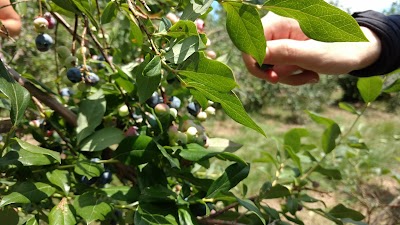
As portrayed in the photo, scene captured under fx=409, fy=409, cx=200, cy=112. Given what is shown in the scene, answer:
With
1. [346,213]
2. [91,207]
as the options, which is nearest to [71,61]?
[91,207]

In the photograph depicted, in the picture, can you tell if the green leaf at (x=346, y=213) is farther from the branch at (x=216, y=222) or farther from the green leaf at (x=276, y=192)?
the branch at (x=216, y=222)

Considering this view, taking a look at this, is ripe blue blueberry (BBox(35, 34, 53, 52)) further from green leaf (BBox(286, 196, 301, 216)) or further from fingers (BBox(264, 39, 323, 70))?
green leaf (BBox(286, 196, 301, 216))

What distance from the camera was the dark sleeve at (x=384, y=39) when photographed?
887mm

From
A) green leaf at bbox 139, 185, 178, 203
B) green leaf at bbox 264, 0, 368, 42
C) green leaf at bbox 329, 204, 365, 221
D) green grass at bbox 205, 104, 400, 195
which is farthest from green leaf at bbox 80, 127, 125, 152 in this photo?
green grass at bbox 205, 104, 400, 195

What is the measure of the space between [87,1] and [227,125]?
14.4 feet

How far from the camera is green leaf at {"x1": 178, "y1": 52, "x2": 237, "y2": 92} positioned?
45 centimetres

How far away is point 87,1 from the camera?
22.0 inches

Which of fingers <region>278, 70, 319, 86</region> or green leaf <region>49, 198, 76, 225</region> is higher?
green leaf <region>49, 198, 76, 225</region>

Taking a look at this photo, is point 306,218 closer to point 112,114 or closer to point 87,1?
point 112,114

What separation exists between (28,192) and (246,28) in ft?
1.14

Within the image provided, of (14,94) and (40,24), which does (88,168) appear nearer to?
(14,94)

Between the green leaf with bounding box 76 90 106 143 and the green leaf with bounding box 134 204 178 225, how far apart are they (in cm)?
17

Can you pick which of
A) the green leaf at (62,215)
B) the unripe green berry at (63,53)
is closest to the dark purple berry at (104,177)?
the green leaf at (62,215)

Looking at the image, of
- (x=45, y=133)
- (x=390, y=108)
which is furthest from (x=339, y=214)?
(x=390, y=108)
